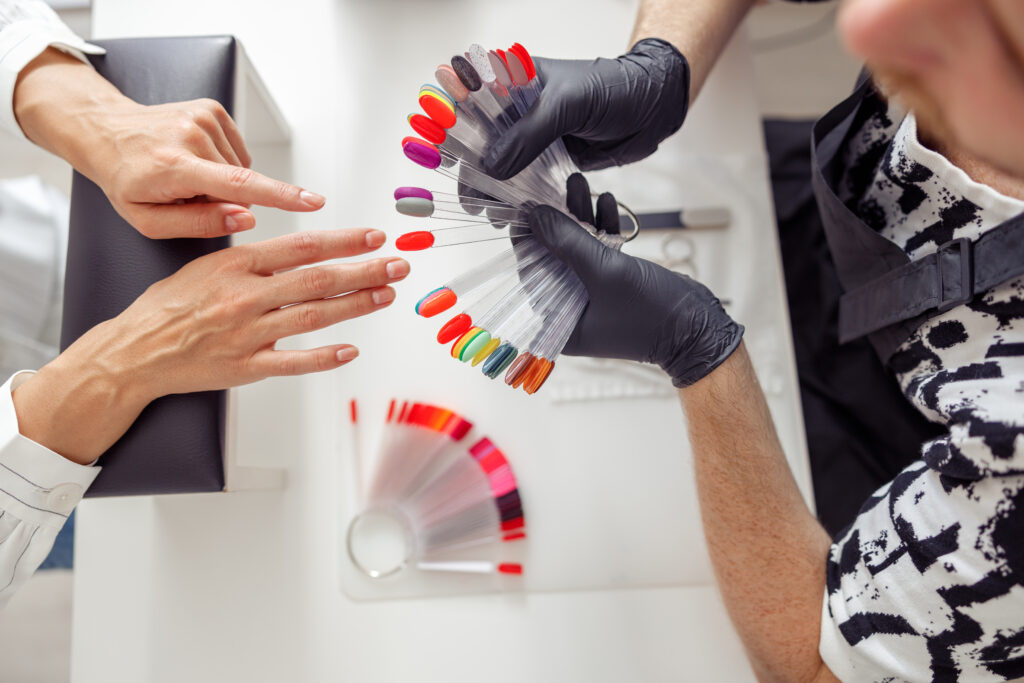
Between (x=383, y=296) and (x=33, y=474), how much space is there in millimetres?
422

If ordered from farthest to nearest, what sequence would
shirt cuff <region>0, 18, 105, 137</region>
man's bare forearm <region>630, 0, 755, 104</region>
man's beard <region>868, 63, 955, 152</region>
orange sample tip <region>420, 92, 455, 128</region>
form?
man's bare forearm <region>630, 0, 755, 104</region>
shirt cuff <region>0, 18, 105, 137</region>
orange sample tip <region>420, 92, 455, 128</region>
man's beard <region>868, 63, 955, 152</region>

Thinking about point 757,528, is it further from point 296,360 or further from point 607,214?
point 296,360

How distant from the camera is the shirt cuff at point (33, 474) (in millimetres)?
673

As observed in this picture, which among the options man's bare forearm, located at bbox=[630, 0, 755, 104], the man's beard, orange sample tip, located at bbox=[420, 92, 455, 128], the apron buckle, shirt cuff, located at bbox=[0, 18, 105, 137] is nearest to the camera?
the man's beard

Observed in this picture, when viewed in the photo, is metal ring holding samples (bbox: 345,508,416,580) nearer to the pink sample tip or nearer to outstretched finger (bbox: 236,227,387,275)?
outstretched finger (bbox: 236,227,387,275)

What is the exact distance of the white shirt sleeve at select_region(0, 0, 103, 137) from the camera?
30.0 inches

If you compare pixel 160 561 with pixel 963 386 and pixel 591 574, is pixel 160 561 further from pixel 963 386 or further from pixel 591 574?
pixel 963 386

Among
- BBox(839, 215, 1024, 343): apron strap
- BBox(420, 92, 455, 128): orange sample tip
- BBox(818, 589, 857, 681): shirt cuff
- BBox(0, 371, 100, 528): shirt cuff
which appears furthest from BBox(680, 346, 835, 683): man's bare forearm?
BBox(0, 371, 100, 528): shirt cuff

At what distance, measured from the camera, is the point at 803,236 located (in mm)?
1057

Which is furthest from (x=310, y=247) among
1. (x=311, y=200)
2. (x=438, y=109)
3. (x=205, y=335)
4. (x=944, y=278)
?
(x=944, y=278)

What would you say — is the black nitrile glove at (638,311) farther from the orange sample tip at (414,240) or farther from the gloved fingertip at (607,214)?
the orange sample tip at (414,240)

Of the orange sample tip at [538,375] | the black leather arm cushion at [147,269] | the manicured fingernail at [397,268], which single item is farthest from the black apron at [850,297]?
the black leather arm cushion at [147,269]

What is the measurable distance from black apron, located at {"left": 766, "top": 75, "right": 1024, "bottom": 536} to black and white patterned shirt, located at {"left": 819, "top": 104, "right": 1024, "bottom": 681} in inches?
1.1

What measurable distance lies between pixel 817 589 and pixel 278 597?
693mm
